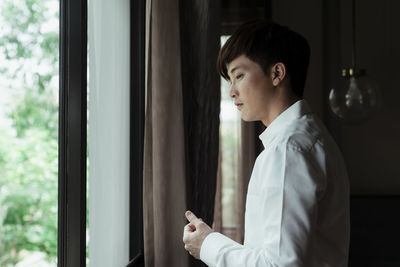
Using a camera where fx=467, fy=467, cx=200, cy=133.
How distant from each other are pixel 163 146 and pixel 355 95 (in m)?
1.19

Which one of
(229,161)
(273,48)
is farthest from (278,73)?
(229,161)

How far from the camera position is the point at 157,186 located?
1.54 meters

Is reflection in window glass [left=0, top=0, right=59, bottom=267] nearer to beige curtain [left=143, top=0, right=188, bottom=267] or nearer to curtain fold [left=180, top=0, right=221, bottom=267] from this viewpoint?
beige curtain [left=143, top=0, right=188, bottom=267]

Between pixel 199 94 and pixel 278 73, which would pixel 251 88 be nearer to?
pixel 278 73

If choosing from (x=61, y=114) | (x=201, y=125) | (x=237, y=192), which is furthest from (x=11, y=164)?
(x=237, y=192)

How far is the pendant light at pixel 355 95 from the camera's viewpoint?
2.30 metres

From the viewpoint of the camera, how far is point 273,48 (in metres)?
1.06

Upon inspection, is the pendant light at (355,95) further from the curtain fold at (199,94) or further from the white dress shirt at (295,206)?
the white dress shirt at (295,206)

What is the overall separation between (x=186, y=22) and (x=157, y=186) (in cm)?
62

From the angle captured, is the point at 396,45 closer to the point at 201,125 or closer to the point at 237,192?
the point at 237,192

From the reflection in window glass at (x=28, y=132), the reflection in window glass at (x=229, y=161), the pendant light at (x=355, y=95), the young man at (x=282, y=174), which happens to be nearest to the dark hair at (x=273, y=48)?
the young man at (x=282, y=174)

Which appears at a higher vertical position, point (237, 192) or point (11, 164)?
point (11, 164)

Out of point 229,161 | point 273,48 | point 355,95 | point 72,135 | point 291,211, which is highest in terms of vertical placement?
point 273,48

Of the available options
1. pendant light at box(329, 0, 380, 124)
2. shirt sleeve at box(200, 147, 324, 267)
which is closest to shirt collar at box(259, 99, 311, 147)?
shirt sleeve at box(200, 147, 324, 267)
